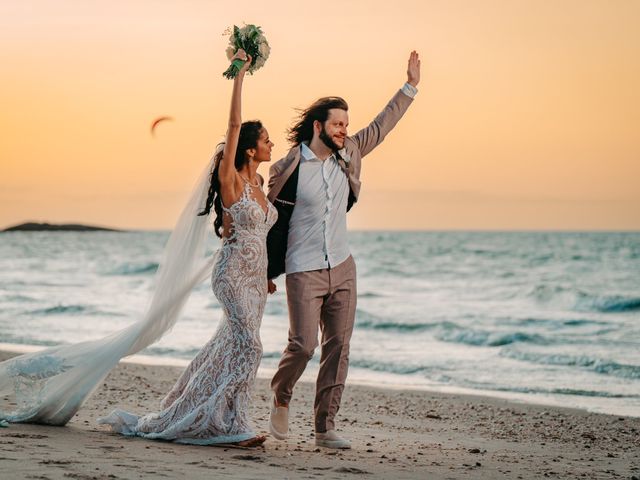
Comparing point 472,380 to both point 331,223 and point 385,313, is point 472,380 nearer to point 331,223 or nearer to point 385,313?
point 331,223

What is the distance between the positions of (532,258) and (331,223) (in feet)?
138

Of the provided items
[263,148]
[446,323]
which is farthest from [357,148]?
[446,323]

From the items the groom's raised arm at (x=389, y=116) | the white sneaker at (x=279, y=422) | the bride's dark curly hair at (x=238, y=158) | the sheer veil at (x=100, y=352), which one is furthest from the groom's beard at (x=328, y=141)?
the white sneaker at (x=279, y=422)

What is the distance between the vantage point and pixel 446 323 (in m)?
19.6

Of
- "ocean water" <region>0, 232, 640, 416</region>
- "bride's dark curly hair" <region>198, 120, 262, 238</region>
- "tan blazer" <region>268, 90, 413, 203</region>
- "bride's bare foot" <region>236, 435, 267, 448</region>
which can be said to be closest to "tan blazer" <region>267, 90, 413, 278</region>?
"tan blazer" <region>268, 90, 413, 203</region>

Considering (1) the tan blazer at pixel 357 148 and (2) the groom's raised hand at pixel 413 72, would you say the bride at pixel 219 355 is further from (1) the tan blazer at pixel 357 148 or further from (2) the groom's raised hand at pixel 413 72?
(2) the groom's raised hand at pixel 413 72

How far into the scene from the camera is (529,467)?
591 cm

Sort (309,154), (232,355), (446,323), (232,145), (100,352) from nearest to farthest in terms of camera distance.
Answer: (232,145) < (232,355) < (309,154) < (100,352) < (446,323)

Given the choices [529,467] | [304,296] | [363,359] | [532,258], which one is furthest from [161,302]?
[532,258]

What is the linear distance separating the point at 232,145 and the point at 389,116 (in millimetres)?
1148

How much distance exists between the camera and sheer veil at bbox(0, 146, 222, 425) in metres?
6.02

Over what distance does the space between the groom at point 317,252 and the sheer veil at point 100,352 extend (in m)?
0.52

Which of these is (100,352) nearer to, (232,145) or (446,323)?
(232,145)

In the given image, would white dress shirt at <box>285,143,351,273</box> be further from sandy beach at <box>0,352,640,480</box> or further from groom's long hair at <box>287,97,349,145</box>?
sandy beach at <box>0,352,640,480</box>
